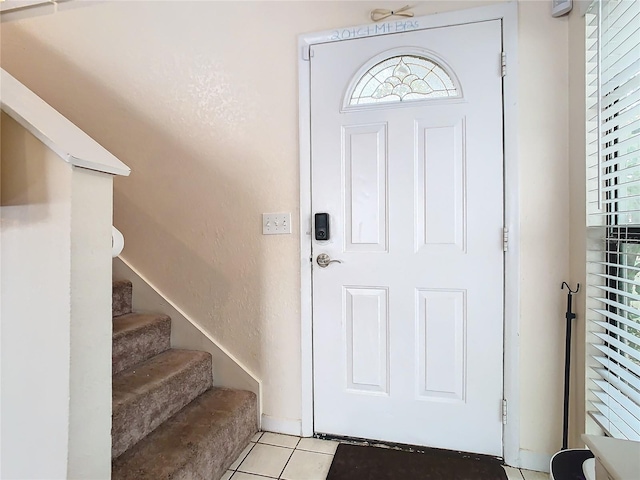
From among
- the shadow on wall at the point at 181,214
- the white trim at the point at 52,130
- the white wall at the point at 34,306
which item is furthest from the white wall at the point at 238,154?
the white wall at the point at 34,306

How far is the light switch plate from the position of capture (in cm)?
186

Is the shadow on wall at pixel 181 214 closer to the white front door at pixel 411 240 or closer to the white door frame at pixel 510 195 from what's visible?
the white front door at pixel 411 240

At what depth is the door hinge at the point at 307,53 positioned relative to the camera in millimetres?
1816

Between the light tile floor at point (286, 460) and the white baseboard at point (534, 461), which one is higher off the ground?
the white baseboard at point (534, 461)

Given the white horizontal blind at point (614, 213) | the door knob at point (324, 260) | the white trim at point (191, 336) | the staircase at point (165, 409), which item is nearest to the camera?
the white horizontal blind at point (614, 213)

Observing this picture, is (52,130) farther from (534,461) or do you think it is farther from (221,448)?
(534,461)

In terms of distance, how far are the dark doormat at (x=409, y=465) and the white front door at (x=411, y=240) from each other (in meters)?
0.06

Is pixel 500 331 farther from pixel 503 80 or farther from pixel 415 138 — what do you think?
pixel 503 80

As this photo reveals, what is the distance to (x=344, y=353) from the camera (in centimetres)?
181

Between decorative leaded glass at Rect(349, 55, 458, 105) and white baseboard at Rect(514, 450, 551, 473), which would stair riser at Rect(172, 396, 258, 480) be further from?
decorative leaded glass at Rect(349, 55, 458, 105)

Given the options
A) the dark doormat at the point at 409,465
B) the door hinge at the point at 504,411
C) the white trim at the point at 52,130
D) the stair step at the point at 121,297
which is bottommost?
the dark doormat at the point at 409,465

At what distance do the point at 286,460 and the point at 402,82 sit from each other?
1.92 metres

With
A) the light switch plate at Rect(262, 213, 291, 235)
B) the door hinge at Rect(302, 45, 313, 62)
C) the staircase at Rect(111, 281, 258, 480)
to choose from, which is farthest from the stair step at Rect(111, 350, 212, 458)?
the door hinge at Rect(302, 45, 313, 62)

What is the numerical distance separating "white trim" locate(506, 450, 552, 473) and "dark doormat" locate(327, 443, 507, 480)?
113 millimetres
